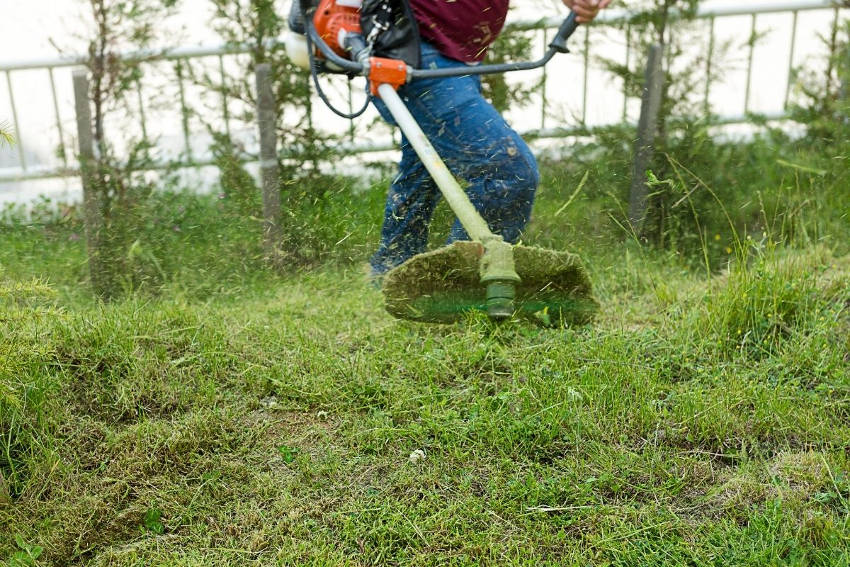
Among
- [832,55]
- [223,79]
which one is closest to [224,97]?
[223,79]

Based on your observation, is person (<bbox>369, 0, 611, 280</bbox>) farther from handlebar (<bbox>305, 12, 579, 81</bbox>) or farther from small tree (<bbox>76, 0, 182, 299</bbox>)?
small tree (<bbox>76, 0, 182, 299</bbox>)

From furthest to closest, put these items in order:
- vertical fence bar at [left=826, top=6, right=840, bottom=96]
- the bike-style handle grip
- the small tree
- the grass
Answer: vertical fence bar at [left=826, top=6, right=840, bottom=96], the small tree, the bike-style handle grip, the grass

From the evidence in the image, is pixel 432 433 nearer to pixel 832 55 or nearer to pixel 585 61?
pixel 585 61

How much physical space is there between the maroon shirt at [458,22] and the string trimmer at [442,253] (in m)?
0.11

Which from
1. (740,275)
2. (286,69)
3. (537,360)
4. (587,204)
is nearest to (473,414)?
(537,360)

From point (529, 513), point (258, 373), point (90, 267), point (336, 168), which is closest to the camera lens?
point (529, 513)

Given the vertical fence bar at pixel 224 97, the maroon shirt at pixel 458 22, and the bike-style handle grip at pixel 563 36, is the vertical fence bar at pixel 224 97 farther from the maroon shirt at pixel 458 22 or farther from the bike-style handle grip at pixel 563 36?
the bike-style handle grip at pixel 563 36

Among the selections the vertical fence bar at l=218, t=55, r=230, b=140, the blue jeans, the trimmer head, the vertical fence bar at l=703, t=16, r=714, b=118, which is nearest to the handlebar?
the blue jeans

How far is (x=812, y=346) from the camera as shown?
323cm

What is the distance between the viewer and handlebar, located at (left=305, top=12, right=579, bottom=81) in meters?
3.55

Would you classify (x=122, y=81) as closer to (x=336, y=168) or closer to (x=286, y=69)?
(x=286, y=69)

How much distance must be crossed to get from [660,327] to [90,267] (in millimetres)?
3199

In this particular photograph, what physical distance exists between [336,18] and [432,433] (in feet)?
6.26

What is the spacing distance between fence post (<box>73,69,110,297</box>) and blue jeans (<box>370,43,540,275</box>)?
195 centimetres
